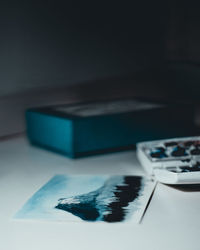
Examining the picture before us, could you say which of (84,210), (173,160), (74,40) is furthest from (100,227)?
(74,40)

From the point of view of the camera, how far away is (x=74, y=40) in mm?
1133

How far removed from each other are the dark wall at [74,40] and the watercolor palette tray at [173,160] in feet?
1.23

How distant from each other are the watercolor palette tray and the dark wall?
376 mm

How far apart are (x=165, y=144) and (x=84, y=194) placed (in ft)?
0.75

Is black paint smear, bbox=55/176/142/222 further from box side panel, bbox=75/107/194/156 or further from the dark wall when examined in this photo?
the dark wall

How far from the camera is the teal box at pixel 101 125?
0.88m

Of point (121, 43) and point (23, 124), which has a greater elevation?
point (121, 43)

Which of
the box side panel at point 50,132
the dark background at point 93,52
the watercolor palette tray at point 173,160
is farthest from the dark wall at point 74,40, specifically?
the watercolor palette tray at point 173,160

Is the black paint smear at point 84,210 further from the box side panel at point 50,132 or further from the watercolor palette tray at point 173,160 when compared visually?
the box side panel at point 50,132

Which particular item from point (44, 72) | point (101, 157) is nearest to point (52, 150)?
point (101, 157)

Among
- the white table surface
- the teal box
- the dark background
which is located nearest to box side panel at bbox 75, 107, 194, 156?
the teal box

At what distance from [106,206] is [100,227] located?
0.07m

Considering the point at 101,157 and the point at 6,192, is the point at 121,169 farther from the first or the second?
the point at 6,192

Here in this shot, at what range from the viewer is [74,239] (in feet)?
1.67
